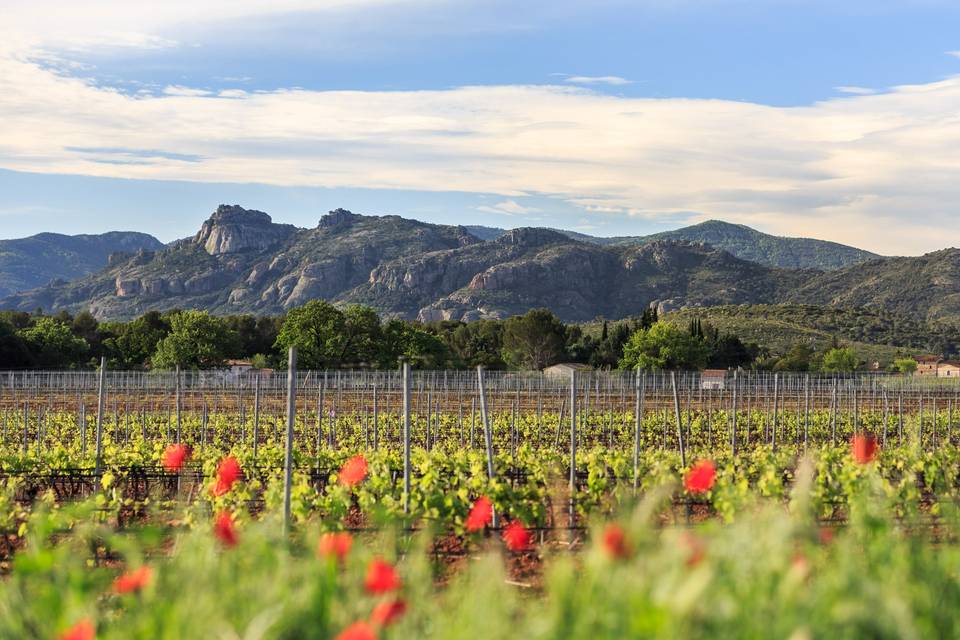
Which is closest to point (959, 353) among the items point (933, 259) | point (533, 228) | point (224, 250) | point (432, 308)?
point (933, 259)

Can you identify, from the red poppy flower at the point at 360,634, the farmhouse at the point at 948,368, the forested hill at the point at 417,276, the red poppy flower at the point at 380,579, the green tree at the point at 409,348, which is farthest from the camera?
the forested hill at the point at 417,276

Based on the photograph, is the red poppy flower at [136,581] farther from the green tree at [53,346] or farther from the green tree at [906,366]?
the green tree at [906,366]

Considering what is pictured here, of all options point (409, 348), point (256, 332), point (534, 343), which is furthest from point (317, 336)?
point (534, 343)

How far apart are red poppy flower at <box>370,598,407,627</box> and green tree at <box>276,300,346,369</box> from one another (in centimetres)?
5803

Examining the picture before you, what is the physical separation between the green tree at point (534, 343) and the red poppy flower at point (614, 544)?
75.1 metres

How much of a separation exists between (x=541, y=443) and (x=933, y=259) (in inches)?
4470

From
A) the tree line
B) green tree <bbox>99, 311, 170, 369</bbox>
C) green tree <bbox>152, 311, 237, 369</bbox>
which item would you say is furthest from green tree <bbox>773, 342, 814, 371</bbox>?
green tree <bbox>99, 311, 170, 369</bbox>

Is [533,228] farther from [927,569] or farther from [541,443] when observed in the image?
[927,569]

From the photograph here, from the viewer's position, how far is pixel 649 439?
2377 centimetres

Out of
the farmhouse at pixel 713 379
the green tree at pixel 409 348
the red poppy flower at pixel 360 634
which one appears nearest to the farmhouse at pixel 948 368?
the farmhouse at pixel 713 379

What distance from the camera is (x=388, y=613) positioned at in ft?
8.50

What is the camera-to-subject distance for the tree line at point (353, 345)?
61.8m

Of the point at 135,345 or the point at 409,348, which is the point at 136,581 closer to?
the point at 409,348

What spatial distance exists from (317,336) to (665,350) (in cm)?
2252
